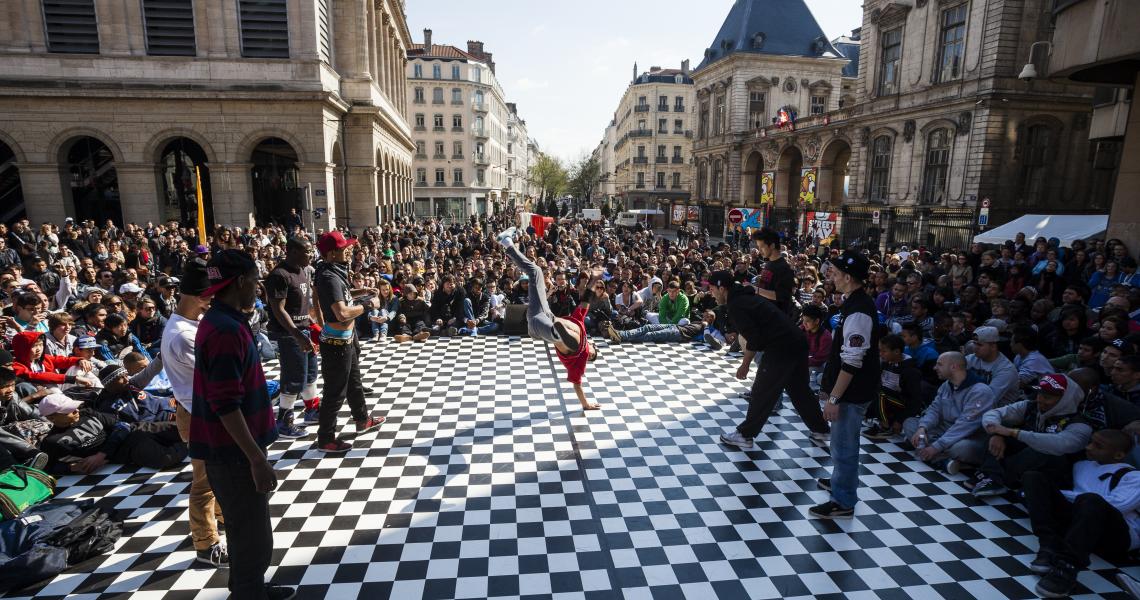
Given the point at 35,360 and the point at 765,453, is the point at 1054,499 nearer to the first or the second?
the point at 765,453

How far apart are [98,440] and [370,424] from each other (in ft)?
7.68

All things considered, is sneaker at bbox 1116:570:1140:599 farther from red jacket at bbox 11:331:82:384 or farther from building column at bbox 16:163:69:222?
building column at bbox 16:163:69:222

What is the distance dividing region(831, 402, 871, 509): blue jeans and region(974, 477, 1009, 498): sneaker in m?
1.29

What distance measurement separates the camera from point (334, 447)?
17.7 ft

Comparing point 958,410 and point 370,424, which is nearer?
point 958,410

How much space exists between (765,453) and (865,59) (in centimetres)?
2625

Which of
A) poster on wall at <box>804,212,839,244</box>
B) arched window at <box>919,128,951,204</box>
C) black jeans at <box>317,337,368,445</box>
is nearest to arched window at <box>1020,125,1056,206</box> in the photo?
arched window at <box>919,128,951,204</box>

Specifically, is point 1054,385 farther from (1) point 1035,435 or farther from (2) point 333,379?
(2) point 333,379

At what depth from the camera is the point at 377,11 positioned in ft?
87.6

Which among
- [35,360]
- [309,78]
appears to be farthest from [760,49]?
[35,360]

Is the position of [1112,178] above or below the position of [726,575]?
above

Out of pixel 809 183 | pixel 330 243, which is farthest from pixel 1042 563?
pixel 809 183

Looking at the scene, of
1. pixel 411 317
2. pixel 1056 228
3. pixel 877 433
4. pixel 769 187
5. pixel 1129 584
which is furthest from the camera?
pixel 769 187

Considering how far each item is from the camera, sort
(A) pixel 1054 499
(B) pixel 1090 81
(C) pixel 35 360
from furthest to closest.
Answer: (B) pixel 1090 81 → (C) pixel 35 360 → (A) pixel 1054 499
